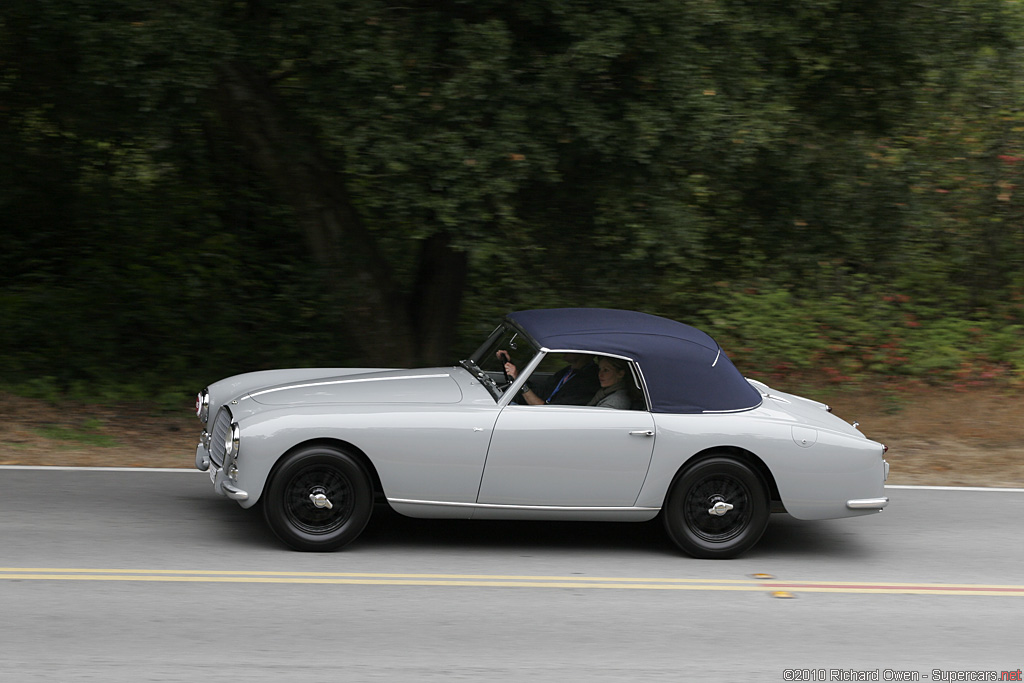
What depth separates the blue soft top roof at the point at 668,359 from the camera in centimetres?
694

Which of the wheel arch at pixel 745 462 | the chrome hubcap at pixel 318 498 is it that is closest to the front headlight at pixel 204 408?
the chrome hubcap at pixel 318 498

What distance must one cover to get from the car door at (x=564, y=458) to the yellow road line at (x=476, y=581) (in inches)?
19.8

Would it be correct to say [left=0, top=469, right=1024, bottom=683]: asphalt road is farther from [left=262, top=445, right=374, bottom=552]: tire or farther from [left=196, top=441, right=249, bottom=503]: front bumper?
[left=196, top=441, right=249, bottom=503]: front bumper

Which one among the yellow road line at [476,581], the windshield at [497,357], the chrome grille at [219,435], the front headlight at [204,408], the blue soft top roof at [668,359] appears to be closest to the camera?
the yellow road line at [476,581]

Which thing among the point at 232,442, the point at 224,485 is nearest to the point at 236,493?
the point at 224,485

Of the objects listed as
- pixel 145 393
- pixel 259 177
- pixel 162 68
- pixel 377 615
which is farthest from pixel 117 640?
pixel 259 177

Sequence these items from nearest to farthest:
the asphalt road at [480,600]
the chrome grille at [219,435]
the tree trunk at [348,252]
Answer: the asphalt road at [480,600]
the chrome grille at [219,435]
the tree trunk at [348,252]

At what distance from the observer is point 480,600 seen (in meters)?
6.00

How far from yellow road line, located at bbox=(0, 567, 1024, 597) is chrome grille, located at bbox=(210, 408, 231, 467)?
852 millimetres

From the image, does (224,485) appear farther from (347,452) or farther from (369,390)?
(369,390)

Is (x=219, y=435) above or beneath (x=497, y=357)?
beneath

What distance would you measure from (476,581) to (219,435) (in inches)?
77.9

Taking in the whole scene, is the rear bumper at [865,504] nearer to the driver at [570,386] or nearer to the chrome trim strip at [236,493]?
the driver at [570,386]

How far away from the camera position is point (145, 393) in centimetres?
1191
